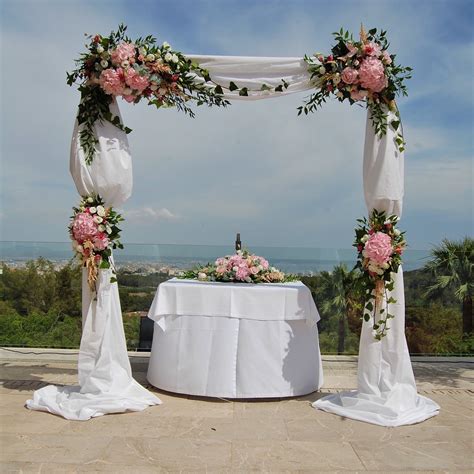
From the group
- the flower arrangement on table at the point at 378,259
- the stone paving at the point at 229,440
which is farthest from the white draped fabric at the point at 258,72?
the stone paving at the point at 229,440

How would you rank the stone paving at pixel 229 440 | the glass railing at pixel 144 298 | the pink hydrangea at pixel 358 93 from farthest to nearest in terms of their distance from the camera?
the glass railing at pixel 144 298 → the pink hydrangea at pixel 358 93 → the stone paving at pixel 229 440

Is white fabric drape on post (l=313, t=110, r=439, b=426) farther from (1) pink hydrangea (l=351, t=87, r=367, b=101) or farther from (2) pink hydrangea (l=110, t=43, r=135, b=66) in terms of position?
(2) pink hydrangea (l=110, t=43, r=135, b=66)

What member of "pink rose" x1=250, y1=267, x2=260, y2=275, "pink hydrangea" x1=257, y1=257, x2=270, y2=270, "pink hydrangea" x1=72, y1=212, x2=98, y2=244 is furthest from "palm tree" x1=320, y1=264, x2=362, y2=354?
"pink hydrangea" x1=72, y1=212, x2=98, y2=244

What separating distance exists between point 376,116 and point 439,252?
10.0 ft

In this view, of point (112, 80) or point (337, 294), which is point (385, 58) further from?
point (337, 294)

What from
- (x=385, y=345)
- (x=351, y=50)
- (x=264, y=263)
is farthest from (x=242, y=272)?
(x=351, y=50)

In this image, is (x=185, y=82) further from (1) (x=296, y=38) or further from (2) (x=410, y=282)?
(2) (x=410, y=282)

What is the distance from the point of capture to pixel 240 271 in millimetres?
5516

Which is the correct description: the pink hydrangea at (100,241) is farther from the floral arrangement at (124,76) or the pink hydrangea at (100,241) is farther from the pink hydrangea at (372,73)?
the pink hydrangea at (372,73)

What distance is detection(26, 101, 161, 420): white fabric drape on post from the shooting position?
190 inches

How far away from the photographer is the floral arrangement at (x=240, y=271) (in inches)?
219

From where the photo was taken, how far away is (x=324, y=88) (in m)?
5.00

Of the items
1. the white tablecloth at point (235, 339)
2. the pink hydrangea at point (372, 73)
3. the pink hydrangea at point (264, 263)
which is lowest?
the white tablecloth at point (235, 339)

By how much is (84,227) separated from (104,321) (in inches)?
33.9
